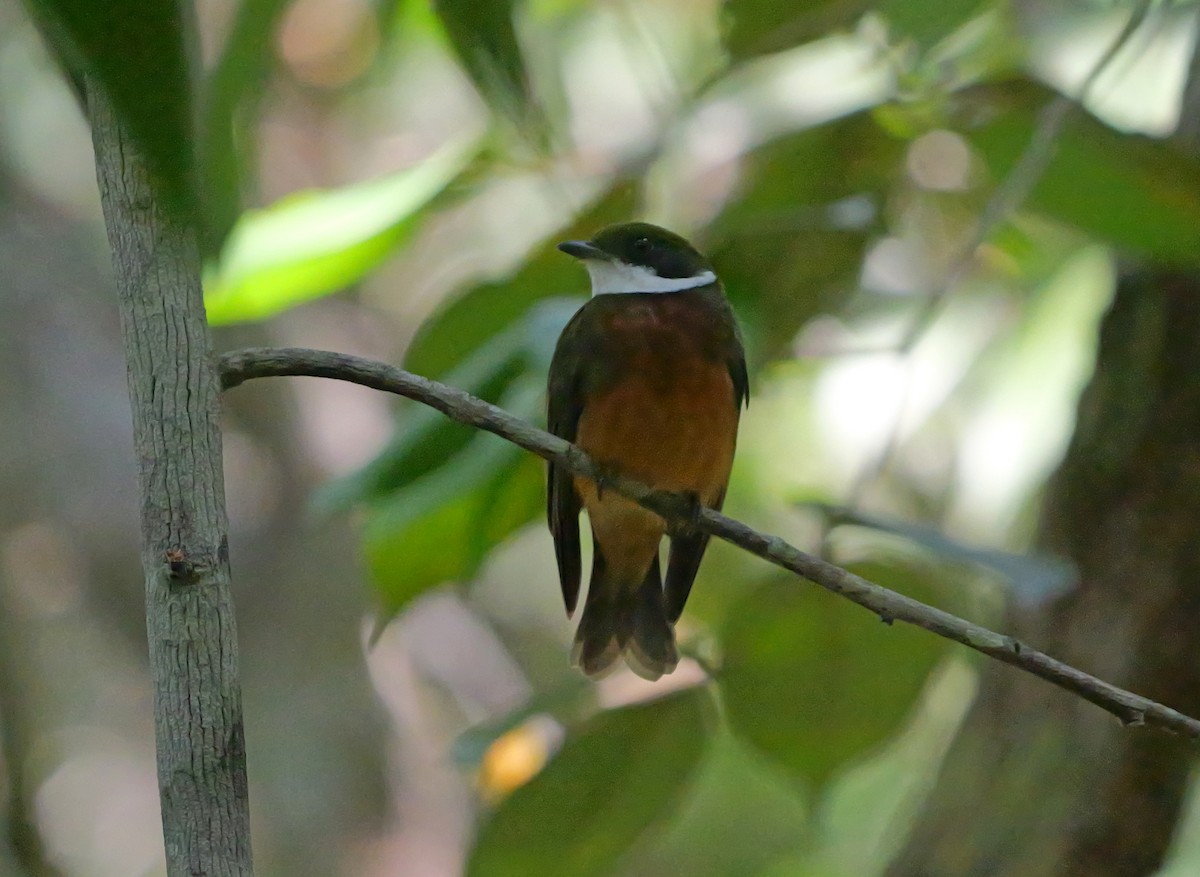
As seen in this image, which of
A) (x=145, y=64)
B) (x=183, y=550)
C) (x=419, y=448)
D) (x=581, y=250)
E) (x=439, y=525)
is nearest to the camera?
(x=145, y=64)

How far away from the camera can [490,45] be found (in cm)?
76

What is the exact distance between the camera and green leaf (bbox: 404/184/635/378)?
2787 millimetres

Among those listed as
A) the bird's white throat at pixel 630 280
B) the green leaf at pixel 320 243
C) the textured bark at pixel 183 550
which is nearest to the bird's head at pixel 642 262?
the bird's white throat at pixel 630 280

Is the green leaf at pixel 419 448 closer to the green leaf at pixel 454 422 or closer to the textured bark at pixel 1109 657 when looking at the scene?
the green leaf at pixel 454 422

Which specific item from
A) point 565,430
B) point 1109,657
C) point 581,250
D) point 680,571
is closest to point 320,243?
point 581,250

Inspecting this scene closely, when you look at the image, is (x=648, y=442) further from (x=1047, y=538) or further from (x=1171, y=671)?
(x=1171, y=671)

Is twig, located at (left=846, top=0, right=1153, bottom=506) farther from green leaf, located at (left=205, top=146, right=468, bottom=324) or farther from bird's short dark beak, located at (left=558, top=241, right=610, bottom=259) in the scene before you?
green leaf, located at (left=205, top=146, right=468, bottom=324)

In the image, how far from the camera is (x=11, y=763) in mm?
4113

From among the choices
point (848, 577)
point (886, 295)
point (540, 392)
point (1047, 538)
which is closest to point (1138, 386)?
point (1047, 538)

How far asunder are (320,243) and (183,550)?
5.88 ft

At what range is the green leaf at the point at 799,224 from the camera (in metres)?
3.06

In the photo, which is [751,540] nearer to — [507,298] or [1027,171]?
[507,298]

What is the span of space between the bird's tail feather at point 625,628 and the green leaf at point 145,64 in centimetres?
282

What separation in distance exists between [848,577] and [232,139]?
1.12 m
